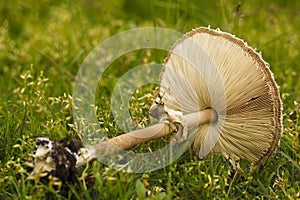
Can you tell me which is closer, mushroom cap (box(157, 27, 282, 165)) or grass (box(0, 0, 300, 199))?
grass (box(0, 0, 300, 199))

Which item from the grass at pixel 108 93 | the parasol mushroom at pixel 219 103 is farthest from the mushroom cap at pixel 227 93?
the grass at pixel 108 93

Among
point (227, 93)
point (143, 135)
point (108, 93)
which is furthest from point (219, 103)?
point (108, 93)

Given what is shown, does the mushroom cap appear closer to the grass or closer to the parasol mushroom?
the parasol mushroom

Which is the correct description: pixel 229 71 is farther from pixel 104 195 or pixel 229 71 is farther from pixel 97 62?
pixel 97 62

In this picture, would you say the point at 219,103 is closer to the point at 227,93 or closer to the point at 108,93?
the point at 227,93

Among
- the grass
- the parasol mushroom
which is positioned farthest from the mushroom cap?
the grass
